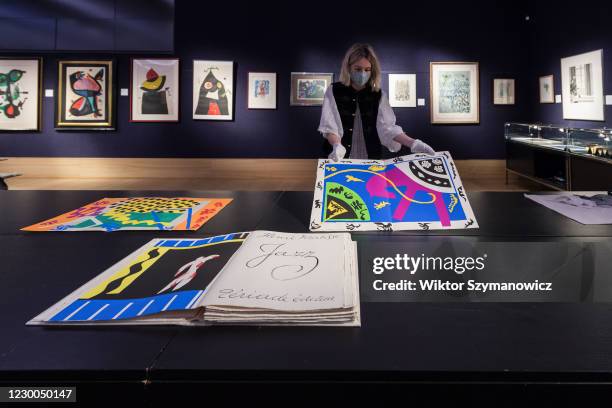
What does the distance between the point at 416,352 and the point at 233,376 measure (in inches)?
8.2

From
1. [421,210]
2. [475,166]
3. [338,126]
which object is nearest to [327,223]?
[421,210]

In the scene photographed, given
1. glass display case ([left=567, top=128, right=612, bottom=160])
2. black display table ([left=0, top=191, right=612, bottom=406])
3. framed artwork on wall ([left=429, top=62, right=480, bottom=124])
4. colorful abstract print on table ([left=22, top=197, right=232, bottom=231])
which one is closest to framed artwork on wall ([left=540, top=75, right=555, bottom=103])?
framed artwork on wall ([left=429, top=62, right=480, bottom=124])

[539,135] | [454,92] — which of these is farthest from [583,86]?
[454,92]

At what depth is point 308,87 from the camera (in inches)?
311

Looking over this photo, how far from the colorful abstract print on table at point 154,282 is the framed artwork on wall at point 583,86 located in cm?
613

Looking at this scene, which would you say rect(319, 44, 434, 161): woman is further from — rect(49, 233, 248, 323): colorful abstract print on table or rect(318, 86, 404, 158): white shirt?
rect(49, 233, 248, 323): colorful abstract print on table

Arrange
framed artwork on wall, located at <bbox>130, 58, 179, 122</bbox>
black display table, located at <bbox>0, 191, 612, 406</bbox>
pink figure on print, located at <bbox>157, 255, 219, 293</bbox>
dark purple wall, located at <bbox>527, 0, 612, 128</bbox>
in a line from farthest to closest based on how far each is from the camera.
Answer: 1. framed artwork on wall, located at <bbox>130, 58, 179, 122</bbox>
2. dark purple wall, located at <bbox>527, 0, 612, 128</bbox>
3. pink figure on print, located at <bbox>157, 255, 219, 293</bbox>
4. black display table, located at <bbox>0, 191, 612, 406</bbox>

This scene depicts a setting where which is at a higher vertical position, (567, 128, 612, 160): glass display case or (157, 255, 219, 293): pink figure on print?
(567, 128, 612, 160): glass display case

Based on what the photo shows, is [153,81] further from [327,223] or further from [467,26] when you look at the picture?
[327,223]

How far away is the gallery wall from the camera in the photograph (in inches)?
306

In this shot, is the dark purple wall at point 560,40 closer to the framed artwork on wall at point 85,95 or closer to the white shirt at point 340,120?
the white shirt at point 340,120

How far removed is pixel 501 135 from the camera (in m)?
8.01

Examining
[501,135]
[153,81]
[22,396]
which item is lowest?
[22,396]

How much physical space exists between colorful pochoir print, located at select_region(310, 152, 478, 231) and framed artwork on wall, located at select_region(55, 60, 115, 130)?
7809 millimetres
